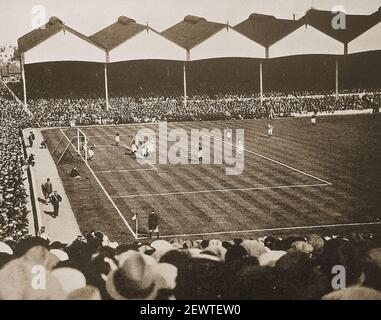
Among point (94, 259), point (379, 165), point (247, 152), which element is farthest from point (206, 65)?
point (94, 259)

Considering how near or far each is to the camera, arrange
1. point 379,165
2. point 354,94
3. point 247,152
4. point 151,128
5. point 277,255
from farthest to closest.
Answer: point 354,94, point 151,128, point 247,152, point 379,165, point 277,255

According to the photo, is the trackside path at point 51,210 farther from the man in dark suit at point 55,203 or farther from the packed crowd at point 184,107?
the packed crowd at point 184,107

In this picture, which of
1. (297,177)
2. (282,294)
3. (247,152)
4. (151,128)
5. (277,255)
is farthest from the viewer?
(151,128)

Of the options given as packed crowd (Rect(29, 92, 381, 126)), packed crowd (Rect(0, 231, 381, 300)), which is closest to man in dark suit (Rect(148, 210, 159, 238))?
packed crowd (Rect(0, 231, 381, 300))

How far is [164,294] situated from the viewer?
31.9 ft

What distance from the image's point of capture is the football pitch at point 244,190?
23141 millimetres

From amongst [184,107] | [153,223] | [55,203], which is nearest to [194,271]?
[153,223]

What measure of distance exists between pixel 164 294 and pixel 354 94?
59962 millimetres

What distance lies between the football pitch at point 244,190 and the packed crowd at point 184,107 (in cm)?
1525

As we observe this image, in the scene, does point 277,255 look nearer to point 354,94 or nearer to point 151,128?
point 151,128

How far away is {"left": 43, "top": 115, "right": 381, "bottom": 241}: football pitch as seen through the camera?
23141 millimetres

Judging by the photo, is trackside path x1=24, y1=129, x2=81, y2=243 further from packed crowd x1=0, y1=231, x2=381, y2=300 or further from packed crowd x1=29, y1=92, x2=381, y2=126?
packed crowd x1=29, y1=92, x2=381, y2=126

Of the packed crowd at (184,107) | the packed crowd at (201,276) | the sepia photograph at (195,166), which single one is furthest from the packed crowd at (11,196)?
the packed crowd at (184,107)

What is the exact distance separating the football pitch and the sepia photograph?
0.13m
